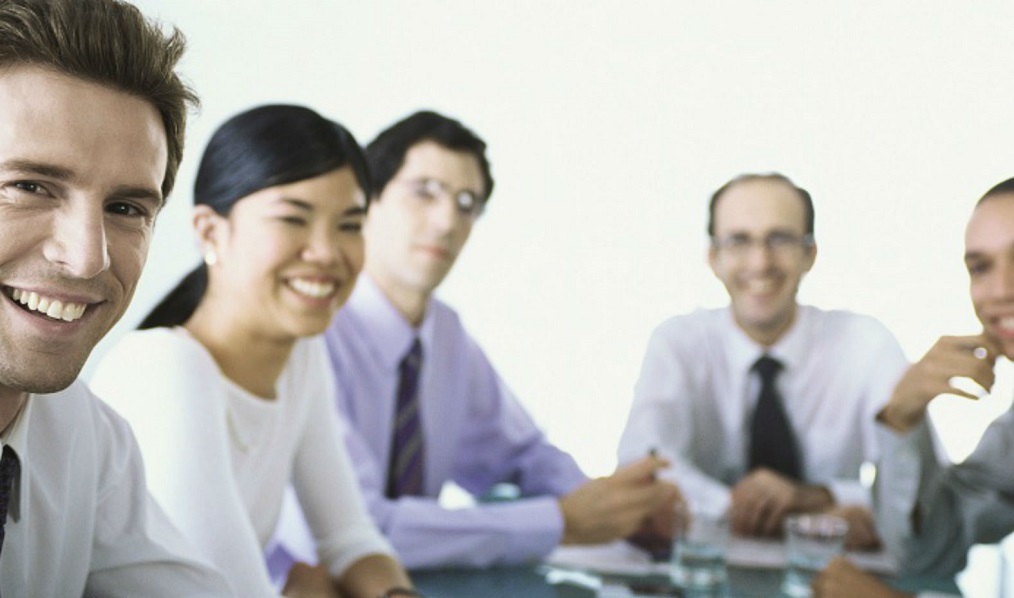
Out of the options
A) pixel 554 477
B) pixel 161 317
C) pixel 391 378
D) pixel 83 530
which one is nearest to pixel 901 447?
pixel 554 477

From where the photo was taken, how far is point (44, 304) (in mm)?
978

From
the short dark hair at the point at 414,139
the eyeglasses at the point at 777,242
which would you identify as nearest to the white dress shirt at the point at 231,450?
the short dark hair at the point at 414,139

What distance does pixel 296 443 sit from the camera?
1.84 metres

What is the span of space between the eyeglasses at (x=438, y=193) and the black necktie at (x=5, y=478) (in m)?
1.67

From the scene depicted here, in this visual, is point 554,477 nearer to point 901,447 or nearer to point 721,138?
point 901,447

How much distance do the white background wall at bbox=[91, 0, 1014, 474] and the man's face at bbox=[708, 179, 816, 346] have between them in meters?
2.03

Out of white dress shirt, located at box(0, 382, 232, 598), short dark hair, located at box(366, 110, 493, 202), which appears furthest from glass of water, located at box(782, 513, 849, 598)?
short dark hair, located at box(366, 110, 493, 202)

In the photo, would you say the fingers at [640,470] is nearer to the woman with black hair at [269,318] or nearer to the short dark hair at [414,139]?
the woman with black hair at [269,318]

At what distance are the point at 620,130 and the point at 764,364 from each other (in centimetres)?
266

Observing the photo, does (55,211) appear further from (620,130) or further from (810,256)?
(620,130)

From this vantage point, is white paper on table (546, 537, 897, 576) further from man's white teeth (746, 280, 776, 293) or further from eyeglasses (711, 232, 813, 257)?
eyeglasses (711, 232, 813, 257)

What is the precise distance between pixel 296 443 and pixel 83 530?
0.67m

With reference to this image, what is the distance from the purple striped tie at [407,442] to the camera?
243 centimetres

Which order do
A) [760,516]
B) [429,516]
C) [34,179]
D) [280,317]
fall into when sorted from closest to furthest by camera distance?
[34,179] → [280,317] → [429,516] → [760,516]
